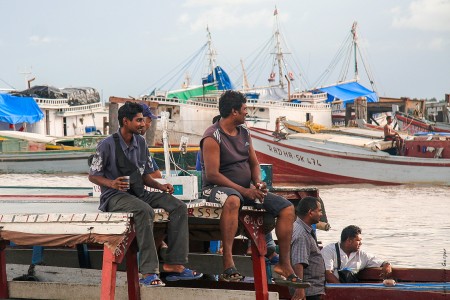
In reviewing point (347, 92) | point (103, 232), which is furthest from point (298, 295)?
point (347, 92)

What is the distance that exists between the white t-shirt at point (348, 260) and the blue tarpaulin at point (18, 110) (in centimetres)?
3466

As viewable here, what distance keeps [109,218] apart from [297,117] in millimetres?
39251

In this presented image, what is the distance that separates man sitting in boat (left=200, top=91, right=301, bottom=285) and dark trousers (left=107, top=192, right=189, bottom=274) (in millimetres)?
349

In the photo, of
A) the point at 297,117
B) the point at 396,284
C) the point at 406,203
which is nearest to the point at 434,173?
the point at 406,203

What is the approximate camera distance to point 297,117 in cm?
4522

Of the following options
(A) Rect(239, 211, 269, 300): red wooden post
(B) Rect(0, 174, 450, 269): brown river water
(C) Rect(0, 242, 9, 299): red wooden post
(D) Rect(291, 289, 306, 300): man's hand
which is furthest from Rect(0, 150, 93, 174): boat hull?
(A) Rect(239, 211, 269, 300): red wooden post

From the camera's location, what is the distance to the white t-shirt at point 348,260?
28.7 ft

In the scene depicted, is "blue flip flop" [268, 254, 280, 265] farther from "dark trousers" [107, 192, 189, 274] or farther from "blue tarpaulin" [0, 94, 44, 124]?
"blue tarpaulin" [0, 94, 44, 124]

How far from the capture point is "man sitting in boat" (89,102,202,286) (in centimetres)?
659

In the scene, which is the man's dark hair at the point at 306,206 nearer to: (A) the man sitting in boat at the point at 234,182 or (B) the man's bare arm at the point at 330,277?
(A) the man sitting in boat at the point at 234,182

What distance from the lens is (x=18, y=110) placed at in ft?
138

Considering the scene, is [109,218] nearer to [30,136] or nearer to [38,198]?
[38,198]

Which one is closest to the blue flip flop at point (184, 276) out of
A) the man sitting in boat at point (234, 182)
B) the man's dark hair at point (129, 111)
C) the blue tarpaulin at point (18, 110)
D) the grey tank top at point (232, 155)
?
the man sitting in boat at point (234, 182)

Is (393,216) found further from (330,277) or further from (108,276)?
(108,276)
